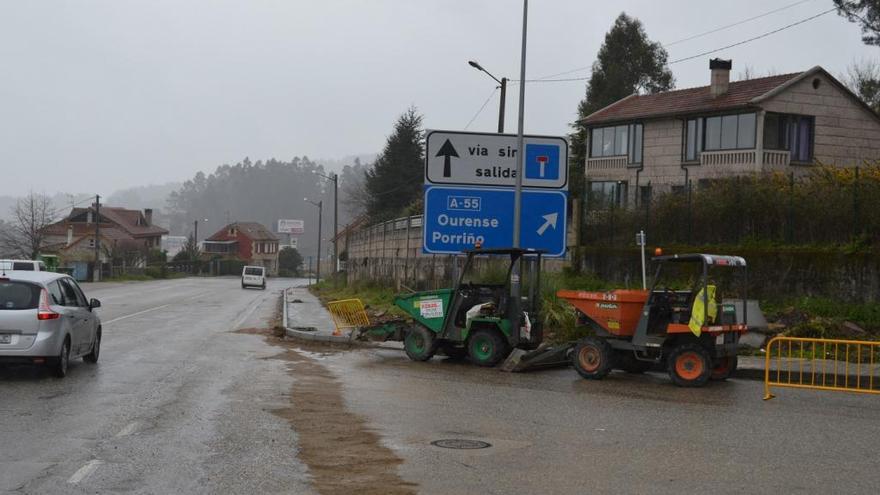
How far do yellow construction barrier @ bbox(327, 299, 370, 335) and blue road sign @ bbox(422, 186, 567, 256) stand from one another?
3.70 metres

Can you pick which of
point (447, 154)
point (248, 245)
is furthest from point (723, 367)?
point (248, 245)

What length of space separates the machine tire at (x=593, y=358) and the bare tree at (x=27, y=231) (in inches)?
2735

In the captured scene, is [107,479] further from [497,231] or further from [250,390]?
[497,231]

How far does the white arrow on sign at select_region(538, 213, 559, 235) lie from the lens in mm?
21766

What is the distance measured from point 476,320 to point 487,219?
15.3 ft

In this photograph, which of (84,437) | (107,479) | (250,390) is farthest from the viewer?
(250,390)

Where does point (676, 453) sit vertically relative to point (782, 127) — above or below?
below

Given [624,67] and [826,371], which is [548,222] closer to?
[826,371]

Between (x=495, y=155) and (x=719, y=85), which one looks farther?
(x=719, y=85)

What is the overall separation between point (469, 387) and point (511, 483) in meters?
6.61

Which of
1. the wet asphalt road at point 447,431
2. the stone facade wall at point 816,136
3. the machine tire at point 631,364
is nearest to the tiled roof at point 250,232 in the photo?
the stone facade wall at point 816,136

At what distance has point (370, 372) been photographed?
1628cm

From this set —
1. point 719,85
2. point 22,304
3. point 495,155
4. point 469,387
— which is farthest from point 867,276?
point 719,85

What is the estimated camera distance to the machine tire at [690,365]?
48.5ft
